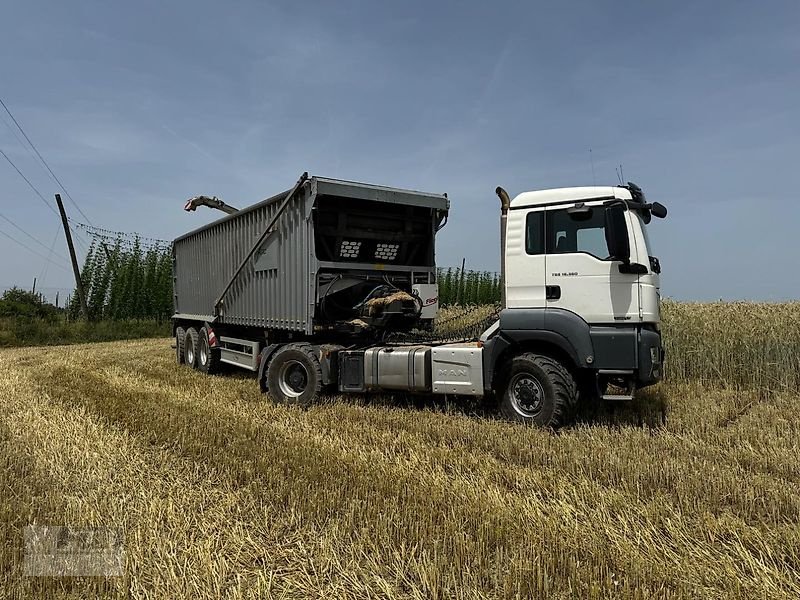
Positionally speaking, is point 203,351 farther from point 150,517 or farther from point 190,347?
point 150,517

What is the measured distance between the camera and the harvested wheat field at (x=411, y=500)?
310cm

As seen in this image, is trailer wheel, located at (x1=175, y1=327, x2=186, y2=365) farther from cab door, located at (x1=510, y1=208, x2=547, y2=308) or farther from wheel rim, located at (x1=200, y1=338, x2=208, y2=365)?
cab door, located at (x1=510, y1=208, x2=547, y2=308)

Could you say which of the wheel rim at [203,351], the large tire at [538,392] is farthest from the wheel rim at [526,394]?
the wheel rim at [203,351]

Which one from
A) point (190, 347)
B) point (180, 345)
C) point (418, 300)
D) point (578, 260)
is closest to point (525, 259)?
point (578, 260)

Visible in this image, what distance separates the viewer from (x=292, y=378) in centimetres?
880

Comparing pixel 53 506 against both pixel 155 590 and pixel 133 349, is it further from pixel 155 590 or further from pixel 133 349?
pixel 133 349

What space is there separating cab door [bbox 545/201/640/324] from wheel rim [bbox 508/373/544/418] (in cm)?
91

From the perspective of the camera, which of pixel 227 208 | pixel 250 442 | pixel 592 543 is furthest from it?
pixel 227 208

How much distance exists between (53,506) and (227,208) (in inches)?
448

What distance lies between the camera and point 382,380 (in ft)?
26.0

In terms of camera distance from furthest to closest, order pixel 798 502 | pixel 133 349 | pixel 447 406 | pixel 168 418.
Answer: pixel 133 349 → pixel 447 406 → pixel 168 418 → pixel 798 502

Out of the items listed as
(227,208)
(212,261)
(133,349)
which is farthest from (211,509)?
(133,349)

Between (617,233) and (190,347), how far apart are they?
1024 centimetres

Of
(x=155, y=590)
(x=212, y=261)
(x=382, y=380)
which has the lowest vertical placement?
(x=155, y=590)
